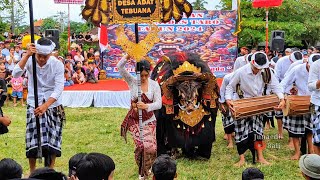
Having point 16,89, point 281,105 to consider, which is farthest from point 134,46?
point 16,89

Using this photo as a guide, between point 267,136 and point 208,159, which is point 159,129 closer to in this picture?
point 208,159

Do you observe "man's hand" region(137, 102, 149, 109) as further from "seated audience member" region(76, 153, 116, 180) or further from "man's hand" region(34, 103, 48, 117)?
"seated audience member" region(76, 153, 116, 180)

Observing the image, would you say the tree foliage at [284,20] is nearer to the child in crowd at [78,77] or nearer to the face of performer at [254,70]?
the child in crowd at [78,77]

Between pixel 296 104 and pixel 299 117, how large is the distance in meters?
0.35

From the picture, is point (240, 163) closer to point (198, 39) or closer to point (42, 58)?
point (42, 58)

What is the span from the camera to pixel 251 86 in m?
6.36

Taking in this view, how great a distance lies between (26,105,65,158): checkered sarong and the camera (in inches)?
215

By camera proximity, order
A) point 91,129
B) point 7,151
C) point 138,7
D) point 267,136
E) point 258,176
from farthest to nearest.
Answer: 1. point 91,129
2. point 267,136
3. point 7,151
4. point 138,7
5. point 258,176

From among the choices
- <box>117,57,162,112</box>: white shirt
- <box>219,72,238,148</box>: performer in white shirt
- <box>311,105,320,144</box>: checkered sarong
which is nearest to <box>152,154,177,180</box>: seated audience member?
<box>117,57,162,112</box>: white shirt

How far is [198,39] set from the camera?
16250mm

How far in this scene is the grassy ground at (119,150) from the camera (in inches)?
243

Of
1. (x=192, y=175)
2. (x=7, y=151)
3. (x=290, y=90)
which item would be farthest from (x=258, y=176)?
(x=7, y=151)

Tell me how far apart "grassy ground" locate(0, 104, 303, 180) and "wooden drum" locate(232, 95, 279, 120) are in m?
0.74

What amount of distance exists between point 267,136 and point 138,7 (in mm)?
4195
